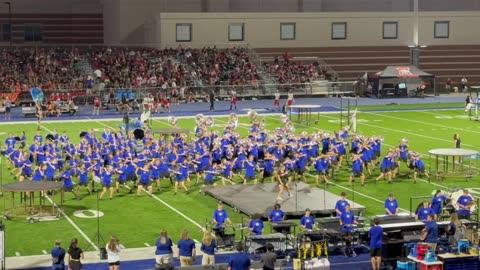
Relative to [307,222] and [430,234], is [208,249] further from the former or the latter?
[430,234]

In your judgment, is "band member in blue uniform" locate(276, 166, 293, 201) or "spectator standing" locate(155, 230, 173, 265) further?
"band member in blue uniform" locate(276, 166, 293, 201)

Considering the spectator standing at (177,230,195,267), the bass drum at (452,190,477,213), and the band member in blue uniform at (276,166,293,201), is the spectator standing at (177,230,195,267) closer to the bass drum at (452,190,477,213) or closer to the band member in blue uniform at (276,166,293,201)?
the bass drum at (452,190,477,213)

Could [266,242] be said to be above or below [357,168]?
below

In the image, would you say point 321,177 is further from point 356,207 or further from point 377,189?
point 356,207

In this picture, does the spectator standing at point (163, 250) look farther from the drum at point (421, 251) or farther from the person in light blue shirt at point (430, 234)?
the person in light blue shirt at point (430, 234)

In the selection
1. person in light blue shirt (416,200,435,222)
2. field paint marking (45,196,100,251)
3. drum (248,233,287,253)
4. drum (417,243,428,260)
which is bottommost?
field paint marking (45,196,100,251)

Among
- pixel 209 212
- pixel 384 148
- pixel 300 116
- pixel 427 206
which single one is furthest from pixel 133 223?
pixel 300 116

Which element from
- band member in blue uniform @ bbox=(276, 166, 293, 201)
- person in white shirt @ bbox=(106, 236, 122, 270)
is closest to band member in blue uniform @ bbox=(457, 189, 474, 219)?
band member in blue uniform @ bbox=(276, 166, 293, 201)

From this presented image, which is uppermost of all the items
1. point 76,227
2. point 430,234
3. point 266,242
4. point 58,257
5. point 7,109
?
point 7,109

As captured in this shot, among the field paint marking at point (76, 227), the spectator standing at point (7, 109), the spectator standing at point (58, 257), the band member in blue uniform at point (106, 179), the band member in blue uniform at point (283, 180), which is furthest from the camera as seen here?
the spectator standing at point (7, 109)

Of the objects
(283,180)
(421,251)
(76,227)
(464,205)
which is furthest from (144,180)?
(421,251)

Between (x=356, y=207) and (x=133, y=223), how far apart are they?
576cm

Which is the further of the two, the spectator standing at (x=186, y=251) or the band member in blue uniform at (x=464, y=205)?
the band member in blue uniform at (x=464, y=205)

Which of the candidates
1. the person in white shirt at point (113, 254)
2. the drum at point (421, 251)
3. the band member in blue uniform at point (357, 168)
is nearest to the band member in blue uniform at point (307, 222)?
the drum at point (421, 251)
